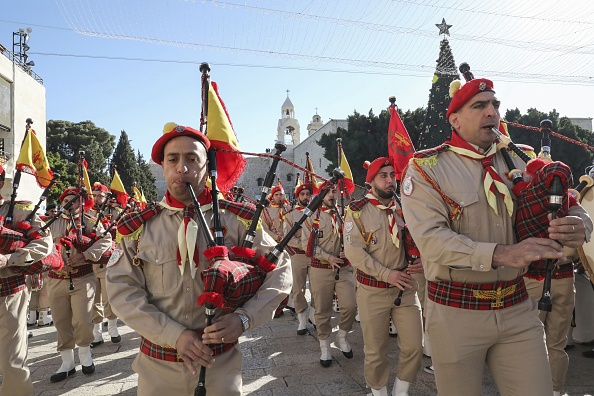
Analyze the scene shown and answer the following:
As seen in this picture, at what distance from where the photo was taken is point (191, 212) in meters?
2.59

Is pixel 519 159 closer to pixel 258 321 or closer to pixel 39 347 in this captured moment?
pixel 258 321

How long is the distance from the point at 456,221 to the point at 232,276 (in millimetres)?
1501

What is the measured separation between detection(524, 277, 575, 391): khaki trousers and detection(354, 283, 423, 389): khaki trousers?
46.4 inches

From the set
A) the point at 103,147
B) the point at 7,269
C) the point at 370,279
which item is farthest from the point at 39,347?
the point at 103,147

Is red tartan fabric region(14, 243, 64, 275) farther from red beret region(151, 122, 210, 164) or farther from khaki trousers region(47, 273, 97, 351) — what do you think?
red beret region(151, 122, 210, 164)

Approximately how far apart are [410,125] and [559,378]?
27612mm

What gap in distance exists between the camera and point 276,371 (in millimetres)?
5266

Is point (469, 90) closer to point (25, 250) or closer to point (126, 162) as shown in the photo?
point (25, 250)

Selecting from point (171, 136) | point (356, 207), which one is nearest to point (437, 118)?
point (356, 207)

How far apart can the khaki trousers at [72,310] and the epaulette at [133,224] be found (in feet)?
12.0

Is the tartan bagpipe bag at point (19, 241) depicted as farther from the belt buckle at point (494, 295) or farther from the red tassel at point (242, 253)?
the belt buckle at point (494, 295)

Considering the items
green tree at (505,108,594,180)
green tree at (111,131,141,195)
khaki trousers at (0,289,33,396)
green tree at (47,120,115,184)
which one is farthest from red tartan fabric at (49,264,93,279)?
green tree at (111,131,141,195)

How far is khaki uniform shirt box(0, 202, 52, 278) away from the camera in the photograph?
408cm

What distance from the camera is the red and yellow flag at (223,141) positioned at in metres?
2.89
